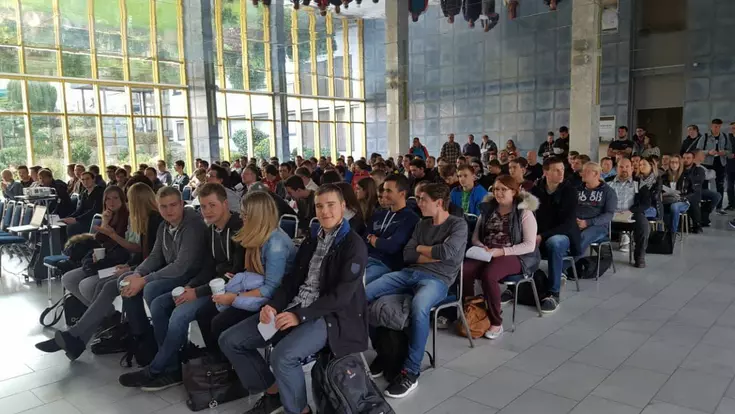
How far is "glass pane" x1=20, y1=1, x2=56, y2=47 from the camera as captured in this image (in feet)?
44.2

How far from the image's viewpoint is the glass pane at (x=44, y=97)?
45.1 feet

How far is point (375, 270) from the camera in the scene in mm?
3975

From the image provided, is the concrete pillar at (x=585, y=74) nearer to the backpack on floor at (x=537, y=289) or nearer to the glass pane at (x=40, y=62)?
the backpack on floor at (x=537, y=289)

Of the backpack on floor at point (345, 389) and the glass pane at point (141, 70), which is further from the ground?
the glass pane at point (141, 70)

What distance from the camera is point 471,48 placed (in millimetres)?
17812

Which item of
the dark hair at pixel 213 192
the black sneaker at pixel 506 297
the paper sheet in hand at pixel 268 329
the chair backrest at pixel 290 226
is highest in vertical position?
the dark hair at pixel 213 192

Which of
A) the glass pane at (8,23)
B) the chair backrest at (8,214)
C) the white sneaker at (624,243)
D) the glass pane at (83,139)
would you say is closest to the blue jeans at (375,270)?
the white sneaker at (624,243)

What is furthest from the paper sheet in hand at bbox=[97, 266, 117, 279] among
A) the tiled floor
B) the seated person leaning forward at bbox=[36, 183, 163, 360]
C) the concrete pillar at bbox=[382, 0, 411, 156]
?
the concrete pillar at bbox=[382, 0, 411, 156]

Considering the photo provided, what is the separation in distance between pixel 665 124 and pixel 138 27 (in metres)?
15.8

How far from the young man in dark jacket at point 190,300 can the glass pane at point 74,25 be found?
13.6 m

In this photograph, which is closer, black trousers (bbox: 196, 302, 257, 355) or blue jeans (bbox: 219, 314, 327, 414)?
blue jeans (bbox: 219, 314, 327, 414)

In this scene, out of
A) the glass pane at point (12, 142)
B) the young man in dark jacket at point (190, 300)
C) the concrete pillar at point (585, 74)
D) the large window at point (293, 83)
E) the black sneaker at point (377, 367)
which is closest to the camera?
the young man in dark jacket at point (190, 300)

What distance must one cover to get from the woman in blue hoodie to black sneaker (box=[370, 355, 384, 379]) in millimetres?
2593

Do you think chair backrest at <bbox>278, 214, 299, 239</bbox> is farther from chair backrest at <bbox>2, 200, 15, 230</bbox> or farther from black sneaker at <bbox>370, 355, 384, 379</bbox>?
chair backrest at <bbox>2, 200, 15, 230</bbox>
